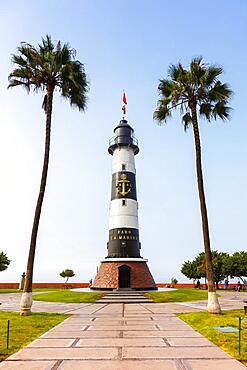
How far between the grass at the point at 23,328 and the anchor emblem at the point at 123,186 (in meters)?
18.8

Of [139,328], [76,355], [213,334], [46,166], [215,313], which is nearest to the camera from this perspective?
[76,355]

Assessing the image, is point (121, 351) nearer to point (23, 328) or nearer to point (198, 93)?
point (23, 328)

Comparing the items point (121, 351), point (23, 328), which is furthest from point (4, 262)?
point (121, 351)

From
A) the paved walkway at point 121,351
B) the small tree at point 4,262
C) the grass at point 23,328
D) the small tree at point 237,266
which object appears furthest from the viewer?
the small tree at point 237,266

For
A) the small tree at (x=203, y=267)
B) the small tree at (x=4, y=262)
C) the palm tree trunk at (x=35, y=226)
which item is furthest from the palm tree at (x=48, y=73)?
the small tree at (x=203, y=267)

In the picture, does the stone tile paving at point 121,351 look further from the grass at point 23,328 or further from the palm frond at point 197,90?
the palm frond at point 197,90

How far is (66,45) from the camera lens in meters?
17.0

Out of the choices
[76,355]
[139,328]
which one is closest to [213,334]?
[139,328]

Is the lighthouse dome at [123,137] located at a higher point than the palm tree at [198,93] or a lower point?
higher

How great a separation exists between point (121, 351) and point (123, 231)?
78.0 feet

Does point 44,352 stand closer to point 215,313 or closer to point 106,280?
point 215,313

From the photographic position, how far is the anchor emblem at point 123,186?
3250cm

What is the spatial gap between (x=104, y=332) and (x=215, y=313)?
6.23 m

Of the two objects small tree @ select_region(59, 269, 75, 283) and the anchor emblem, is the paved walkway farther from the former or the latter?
small tree @ select_region(59, 269, 75, 283)
